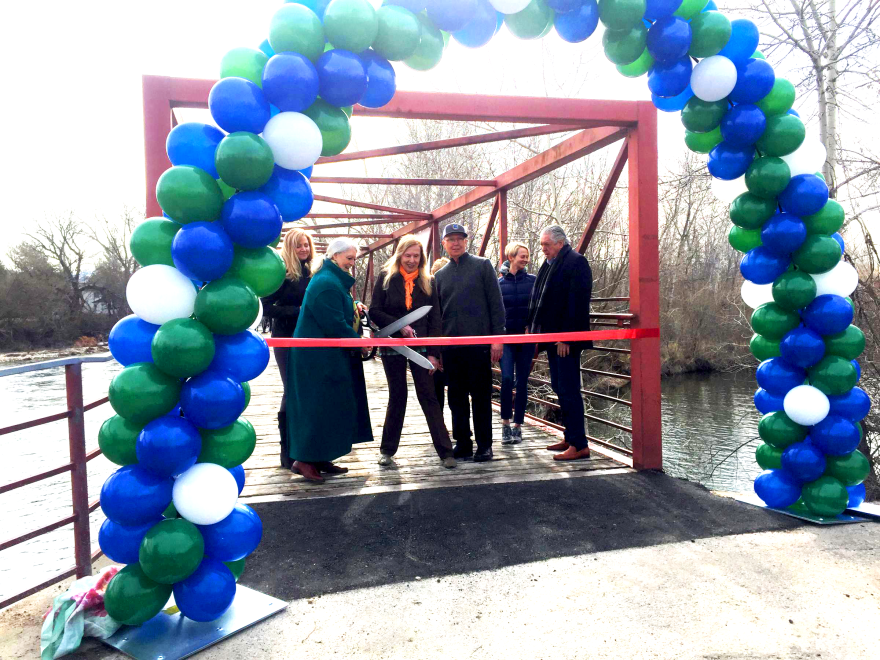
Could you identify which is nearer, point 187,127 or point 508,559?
point 187,127

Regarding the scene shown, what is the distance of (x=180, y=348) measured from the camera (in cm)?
230

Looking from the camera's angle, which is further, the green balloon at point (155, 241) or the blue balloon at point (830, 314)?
the blue balloon at point (830, 314)

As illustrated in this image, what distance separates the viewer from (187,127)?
2.46 metres

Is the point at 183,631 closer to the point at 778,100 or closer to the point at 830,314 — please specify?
the point at 830,314

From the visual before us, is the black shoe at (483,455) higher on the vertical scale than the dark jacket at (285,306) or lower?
lower

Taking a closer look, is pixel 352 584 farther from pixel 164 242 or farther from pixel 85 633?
pixel 164 242

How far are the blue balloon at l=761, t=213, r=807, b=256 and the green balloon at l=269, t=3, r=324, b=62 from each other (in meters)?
2.72

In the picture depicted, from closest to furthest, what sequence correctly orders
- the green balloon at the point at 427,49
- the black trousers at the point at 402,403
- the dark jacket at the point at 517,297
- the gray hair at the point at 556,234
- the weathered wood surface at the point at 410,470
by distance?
the green balloon at the point at 427,49, the weathered wood surface at the point at 410,470, the black trousers at the point at 402,403, the gray hair at the point at 556,234, the dark jacket at the point at 517,297

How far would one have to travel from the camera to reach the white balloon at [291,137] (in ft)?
8.10

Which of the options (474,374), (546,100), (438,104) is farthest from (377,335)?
(546,100)

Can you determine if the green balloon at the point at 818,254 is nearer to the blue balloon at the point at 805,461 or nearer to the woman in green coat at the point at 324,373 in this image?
the blue balloon at the point at 805,461

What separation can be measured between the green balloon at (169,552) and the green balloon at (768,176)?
136 inches

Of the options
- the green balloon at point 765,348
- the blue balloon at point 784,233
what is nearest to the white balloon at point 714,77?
the blue balloon at point 784,233

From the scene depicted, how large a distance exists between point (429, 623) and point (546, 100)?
3.38m
